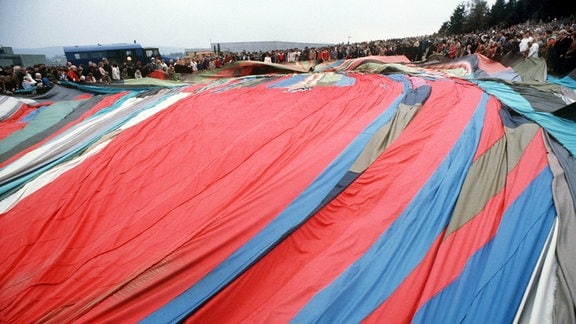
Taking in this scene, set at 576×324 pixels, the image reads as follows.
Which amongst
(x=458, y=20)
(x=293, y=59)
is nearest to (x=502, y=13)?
(x=458, y=20)

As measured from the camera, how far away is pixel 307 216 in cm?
203

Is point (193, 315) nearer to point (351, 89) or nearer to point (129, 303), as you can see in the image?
point (129, 303)

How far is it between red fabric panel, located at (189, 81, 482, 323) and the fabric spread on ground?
11 millimetres

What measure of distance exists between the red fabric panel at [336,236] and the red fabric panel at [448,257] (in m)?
0.30

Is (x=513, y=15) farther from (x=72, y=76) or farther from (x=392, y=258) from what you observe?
(x=392, y=258)

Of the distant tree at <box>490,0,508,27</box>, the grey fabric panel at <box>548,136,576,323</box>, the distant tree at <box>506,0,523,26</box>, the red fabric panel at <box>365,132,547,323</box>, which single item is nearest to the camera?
the grey fabric panel at <box>548,136,576,323</box>

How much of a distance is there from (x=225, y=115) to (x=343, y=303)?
2794 millimetres

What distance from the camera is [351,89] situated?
4.24m

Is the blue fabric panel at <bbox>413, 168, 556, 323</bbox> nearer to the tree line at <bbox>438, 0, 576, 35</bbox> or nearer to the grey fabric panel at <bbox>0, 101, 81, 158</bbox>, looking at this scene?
the grey fabric panel at <bbox>0, 101, 81, 158</bbox>

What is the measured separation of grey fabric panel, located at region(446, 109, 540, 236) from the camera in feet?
6.15

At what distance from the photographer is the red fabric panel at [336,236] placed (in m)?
1.58

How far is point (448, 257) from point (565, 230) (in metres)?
0.69

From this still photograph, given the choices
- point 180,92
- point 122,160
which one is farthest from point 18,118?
point 122,160

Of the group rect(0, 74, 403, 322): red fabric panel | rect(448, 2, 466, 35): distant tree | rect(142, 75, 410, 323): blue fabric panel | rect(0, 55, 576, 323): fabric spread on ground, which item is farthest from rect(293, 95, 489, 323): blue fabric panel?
rect(448, 2, 466, 35): distant tree
